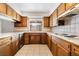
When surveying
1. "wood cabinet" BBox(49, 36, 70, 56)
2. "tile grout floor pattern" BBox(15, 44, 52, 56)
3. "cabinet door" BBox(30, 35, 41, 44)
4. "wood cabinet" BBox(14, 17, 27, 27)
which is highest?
"wood cabinet" BBox(14, 17, 27, 27)

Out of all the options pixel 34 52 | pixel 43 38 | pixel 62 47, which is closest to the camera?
pixel 62 47

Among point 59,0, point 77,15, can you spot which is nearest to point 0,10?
point 77,15

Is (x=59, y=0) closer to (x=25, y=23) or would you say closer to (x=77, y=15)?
(x=77, y=15)

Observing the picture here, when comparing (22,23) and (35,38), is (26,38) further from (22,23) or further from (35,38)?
(22,23)

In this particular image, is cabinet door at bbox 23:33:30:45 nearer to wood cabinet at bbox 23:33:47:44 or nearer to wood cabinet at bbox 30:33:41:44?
wood cabinet at bbox 23:33:47:44

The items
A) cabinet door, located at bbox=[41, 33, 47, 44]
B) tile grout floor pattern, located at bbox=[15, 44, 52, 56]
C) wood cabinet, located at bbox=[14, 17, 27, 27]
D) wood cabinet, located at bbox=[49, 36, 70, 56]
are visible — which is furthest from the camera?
wood cabinet, located at bbox=[14, 17, 27, 27]

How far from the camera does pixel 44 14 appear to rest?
8.81m

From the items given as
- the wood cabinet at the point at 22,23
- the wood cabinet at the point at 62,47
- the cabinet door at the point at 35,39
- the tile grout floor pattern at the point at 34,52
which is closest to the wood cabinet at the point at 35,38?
the cabinet door at the point at 35,39

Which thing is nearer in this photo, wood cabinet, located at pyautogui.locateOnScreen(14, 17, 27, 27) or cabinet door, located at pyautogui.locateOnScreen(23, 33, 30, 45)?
cabinet door, located at pyautogui.locateOnScreen(23, 33, 30, 45)

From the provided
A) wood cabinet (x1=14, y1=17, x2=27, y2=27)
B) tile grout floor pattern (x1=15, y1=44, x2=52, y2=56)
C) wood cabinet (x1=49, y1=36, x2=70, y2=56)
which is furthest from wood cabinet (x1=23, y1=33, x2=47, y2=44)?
wood cabinet (x1=49, y1=36, x2=70, y2=56)

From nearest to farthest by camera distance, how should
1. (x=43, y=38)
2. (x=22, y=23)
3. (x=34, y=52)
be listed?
(x=34, y=52) < (x=43, y=38) < (x=22, y=23)

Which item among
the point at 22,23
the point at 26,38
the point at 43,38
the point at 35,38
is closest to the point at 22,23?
the point at 22,23

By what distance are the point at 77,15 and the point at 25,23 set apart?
5504mm

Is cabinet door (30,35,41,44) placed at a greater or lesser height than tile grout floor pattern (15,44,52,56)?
greater
